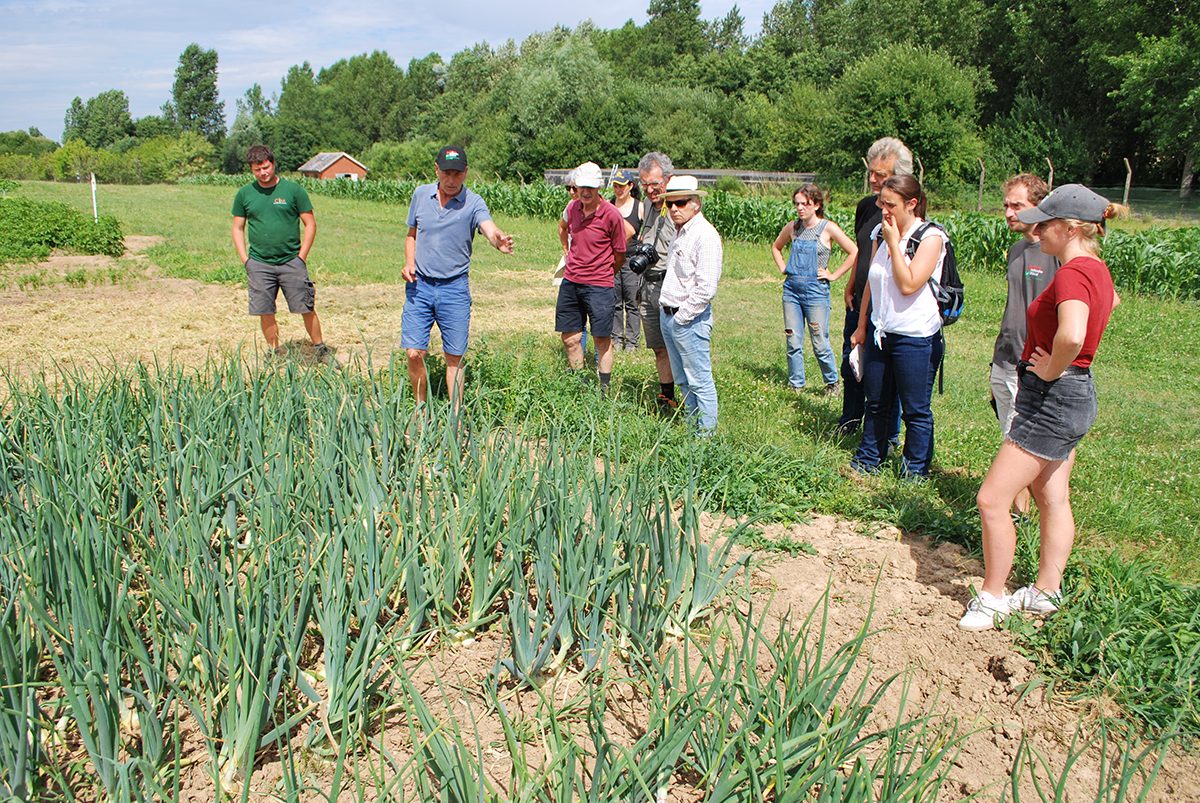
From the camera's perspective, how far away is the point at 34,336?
323 inches

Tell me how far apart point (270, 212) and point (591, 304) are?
2.63m

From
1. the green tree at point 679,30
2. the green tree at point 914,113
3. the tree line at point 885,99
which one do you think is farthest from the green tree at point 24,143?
the green tree at point 914,113

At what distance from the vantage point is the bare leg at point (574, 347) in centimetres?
657

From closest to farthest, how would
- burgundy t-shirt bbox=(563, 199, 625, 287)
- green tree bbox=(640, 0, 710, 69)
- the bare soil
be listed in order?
1. the bare soil
2. burgundy t-shirt bbox=(563, 199, 625, 287)
3. green tree bbox=(640, 0, 710, 69)

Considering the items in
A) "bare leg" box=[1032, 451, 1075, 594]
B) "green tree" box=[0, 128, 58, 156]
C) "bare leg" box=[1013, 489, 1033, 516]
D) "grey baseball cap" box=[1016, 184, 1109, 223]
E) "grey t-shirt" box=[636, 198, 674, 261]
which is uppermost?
"green tree" box=[0, 128, 58, 156]

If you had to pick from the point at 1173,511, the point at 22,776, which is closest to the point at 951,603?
the point at 1173,511

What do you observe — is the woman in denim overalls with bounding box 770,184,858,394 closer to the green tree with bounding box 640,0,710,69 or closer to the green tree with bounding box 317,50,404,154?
the green tree with bounding box 640,0,710,69

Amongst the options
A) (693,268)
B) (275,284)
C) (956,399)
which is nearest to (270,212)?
(275,284)

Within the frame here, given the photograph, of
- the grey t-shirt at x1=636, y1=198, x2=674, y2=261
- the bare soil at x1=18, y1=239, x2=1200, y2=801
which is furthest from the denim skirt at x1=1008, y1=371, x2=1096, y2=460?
the grey t-shirt at x1=636, y1=198, x2=674, y2=261

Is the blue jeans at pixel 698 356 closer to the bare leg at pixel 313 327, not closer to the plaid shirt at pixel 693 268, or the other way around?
the plaid shirt at pixel 693 268

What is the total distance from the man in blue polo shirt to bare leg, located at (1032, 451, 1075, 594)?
11.1ft

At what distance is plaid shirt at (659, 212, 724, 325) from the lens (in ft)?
16.7

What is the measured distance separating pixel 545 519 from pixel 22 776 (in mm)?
1544

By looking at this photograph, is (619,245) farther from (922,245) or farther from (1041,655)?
(1041,655)
